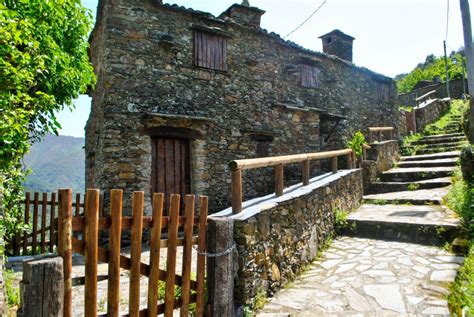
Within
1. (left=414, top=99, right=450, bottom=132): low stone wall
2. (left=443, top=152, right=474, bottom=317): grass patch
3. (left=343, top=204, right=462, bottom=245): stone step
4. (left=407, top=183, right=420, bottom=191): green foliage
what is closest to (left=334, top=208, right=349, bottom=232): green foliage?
(left=343, top=204, right=462, bottom=245): stone step

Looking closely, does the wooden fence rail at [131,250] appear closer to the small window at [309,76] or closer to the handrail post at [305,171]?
the handrail post at [305,171]

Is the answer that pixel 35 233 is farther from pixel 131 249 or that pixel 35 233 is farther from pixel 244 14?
pixel 244 14

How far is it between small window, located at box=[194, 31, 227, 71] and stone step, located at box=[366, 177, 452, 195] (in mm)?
5345

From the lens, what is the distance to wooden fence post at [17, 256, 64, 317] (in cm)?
174

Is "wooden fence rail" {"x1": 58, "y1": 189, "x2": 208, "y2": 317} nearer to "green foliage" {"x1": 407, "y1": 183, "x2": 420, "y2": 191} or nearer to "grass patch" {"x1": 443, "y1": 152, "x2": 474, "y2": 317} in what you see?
"grass patch" {"x1": 443, "y1": 152, "x2": 474, "y2": 317}

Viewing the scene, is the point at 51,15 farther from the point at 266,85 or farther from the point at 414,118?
the point at 414,118

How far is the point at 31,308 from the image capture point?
5.73 feet

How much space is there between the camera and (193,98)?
8.12 m

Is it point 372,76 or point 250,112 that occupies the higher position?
point 372,76

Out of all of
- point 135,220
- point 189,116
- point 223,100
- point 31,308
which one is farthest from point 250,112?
point 31,308

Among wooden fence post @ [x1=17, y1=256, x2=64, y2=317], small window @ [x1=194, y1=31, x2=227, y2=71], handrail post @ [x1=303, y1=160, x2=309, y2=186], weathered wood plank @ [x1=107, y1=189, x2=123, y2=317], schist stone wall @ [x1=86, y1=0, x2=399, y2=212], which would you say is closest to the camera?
wooden fence post @ [x1=17, y1=256, x2=64, y2=317]

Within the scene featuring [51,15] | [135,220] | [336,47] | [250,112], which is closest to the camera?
[135,220]

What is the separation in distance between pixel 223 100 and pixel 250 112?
38.7 inches

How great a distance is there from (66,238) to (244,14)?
31.4ft
